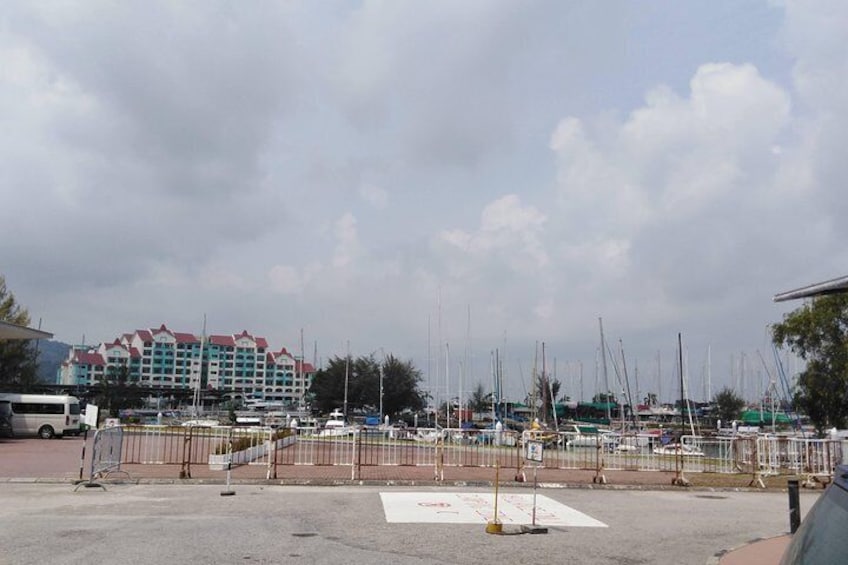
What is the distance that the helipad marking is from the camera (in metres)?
14.2

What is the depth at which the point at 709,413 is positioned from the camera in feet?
339

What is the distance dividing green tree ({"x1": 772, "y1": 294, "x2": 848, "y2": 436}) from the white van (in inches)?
1489

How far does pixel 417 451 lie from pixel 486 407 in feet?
262

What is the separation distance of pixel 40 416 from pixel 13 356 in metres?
19.1

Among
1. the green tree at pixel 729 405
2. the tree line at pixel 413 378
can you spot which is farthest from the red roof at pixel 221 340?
the green tree at pixel 729 405

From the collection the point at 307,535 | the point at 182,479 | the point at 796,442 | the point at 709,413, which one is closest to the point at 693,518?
the point at 307,535

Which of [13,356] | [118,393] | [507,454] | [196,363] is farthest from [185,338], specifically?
[507,454]

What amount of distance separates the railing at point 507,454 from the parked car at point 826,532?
17597 mm

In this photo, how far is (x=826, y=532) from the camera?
3232mm

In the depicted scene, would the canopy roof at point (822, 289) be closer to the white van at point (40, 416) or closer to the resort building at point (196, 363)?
the white van at point (40, 416)

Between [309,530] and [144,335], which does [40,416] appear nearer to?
[309,530]

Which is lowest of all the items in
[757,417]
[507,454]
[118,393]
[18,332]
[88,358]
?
[507,454]

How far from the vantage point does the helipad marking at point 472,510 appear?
14.2m

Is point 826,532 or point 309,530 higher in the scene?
point 826,532
